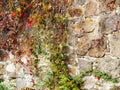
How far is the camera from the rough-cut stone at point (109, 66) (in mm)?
3500

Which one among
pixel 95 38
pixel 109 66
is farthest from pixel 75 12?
pixel 109 66

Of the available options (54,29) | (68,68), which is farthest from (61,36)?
(68,68)

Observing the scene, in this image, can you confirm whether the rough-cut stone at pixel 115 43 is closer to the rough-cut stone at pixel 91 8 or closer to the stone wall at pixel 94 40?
the stone wall at pixel 94 40

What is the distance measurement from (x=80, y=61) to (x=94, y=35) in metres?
0.41

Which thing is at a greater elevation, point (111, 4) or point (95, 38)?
point (111, 4)

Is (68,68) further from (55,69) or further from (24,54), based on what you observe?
(24,54)

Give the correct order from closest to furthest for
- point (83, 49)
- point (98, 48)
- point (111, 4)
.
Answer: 1. point (111, 4)
2. point (98, 48)
3. point (83, 49)

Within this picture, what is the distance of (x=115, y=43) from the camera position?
11.4ft

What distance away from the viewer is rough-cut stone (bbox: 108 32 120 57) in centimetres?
345

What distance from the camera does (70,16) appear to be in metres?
3.92

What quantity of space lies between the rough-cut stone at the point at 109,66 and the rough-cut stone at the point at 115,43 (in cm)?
8

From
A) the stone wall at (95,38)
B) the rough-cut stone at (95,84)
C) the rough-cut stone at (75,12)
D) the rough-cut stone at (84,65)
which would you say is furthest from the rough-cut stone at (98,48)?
the rough-cut stone at (75,12)

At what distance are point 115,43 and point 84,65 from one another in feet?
1.77

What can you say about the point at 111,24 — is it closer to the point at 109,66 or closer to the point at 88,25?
the point at 88,25
